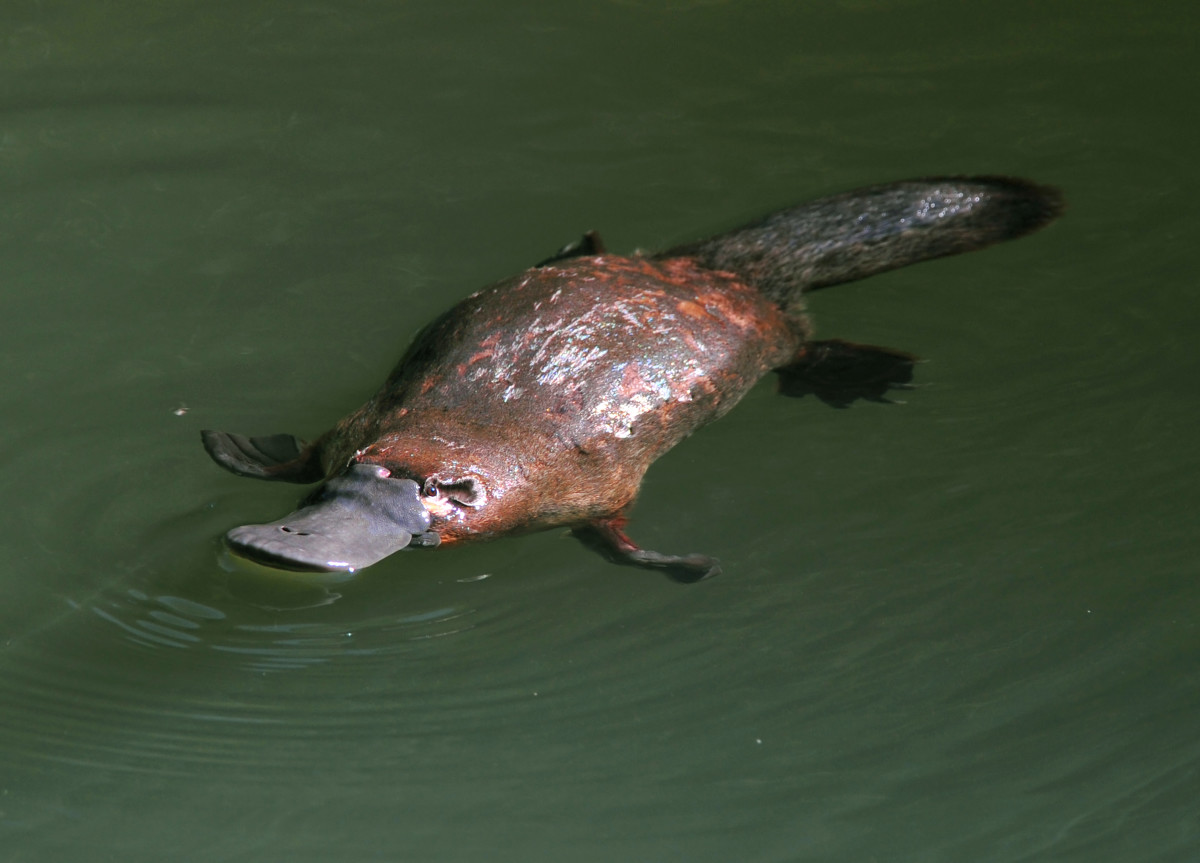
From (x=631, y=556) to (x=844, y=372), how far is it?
96cm

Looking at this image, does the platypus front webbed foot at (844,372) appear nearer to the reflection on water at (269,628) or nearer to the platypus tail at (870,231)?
the platypus tail at (870,231)

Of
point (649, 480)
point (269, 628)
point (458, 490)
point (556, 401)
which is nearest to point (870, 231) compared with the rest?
point (649, 480)

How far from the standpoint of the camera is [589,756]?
2.78 metres

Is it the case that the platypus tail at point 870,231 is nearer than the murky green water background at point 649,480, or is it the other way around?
the murky green water background at point 649,480

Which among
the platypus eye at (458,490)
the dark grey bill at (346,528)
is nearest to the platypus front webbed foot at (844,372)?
the platypus eye at (458,490)

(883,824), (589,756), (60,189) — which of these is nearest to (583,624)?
(589,756)

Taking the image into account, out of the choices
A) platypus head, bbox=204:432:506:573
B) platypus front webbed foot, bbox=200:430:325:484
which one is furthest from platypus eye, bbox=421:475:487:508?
platypus front webbed foot, bbox=200:430:325:484

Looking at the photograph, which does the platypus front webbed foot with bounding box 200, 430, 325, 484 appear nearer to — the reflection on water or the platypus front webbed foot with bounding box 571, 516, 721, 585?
the reflection on water

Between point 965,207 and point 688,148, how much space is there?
3.20 ft

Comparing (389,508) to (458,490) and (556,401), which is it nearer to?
(458,490)

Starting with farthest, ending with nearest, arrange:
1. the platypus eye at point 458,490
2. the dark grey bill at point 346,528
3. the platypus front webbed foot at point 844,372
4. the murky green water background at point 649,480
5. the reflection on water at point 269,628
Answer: the platypus front webbed foot at point 844,372 → the reflection on water at point 269,628 → the murky green water background at point 649,480 → the platypus eye at point 458,490 → the dark grey bill at point 346,528

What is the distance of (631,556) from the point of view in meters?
2.80

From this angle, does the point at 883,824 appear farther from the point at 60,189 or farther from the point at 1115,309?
the point at 60,189

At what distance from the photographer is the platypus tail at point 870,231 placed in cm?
342
